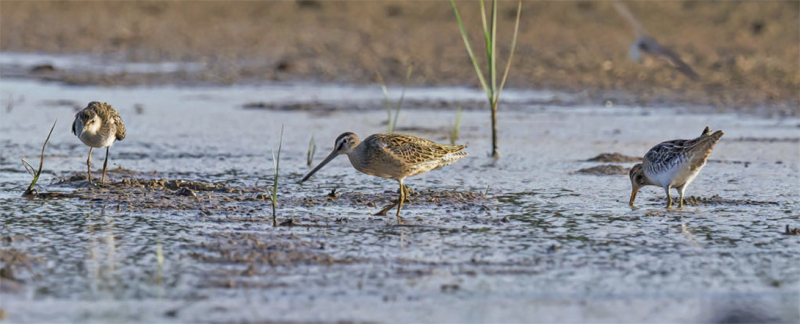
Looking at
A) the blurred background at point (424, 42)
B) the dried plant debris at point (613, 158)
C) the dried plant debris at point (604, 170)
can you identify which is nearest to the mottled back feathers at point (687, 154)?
the dried plant debris at point (604, 170)

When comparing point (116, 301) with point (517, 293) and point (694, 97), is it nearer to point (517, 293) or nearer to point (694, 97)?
point (517, 293)

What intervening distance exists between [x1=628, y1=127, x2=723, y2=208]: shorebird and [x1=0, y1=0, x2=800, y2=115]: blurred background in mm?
6515

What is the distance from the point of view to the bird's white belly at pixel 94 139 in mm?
10594

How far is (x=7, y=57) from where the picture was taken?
2261cm

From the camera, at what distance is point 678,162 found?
30.5 feet

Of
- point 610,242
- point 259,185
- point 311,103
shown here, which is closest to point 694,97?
point 311,103

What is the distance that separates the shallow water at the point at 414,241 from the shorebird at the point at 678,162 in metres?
0.23

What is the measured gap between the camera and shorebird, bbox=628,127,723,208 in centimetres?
929

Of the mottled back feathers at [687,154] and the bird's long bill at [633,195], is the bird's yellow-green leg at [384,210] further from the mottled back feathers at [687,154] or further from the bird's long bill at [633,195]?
the mottled back feathers at [687,154]

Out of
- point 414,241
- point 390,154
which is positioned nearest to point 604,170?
point 390,154

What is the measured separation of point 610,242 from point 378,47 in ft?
49.4

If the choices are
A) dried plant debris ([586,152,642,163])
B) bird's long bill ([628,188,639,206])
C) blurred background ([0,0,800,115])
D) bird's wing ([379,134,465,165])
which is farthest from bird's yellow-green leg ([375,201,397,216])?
blurred background ([0,0,800,115])

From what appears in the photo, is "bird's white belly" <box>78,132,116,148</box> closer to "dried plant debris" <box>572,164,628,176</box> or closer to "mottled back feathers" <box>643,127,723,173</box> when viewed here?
"dried plant debris" <box>572,164,628,176</box>

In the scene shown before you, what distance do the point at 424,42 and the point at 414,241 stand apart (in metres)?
15.5
